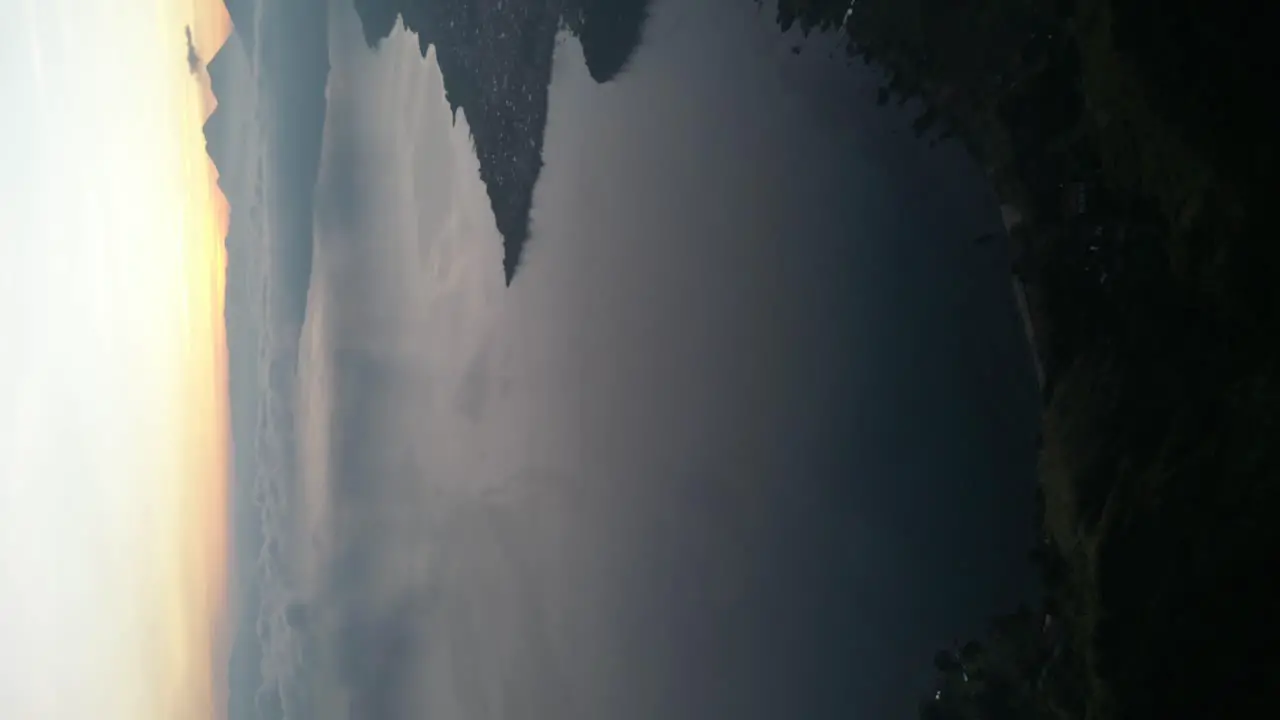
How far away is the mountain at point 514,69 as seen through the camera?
53.3 feet

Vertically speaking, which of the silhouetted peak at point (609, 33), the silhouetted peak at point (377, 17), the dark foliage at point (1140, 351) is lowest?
the dark foliage at point (1140, 351)

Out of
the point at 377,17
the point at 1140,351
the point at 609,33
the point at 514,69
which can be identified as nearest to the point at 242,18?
the point at 377,17

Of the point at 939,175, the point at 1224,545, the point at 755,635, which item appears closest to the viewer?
the point at 1224,545

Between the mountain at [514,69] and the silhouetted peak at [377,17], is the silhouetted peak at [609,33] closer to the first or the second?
the mountain at [514,69]

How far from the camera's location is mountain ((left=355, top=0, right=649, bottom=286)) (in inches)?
639

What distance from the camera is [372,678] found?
2364cm

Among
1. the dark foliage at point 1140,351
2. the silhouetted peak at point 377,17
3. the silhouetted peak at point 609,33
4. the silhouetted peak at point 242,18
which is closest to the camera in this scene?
the dark foliage at point 1140,351

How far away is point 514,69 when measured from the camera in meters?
18.5

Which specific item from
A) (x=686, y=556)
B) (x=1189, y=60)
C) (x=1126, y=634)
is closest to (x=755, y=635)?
(x=686, y=556)

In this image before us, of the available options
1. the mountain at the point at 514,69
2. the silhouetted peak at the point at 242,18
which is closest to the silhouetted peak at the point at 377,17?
the mountain at the point at 514,69

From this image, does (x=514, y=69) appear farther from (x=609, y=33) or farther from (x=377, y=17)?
(x=377, y=17)

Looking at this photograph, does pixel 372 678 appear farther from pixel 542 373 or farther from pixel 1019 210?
pixel 1019 210

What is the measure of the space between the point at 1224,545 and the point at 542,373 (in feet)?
38.2

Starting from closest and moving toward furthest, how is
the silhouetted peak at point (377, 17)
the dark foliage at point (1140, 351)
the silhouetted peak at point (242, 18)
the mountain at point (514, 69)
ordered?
1. the dark foliage at point (1140, 351)
2. the mountain at point (514, 69)
3. the silhouetted peak at point (377, 17)
4. the silhouetted peak at point (242, 18)
